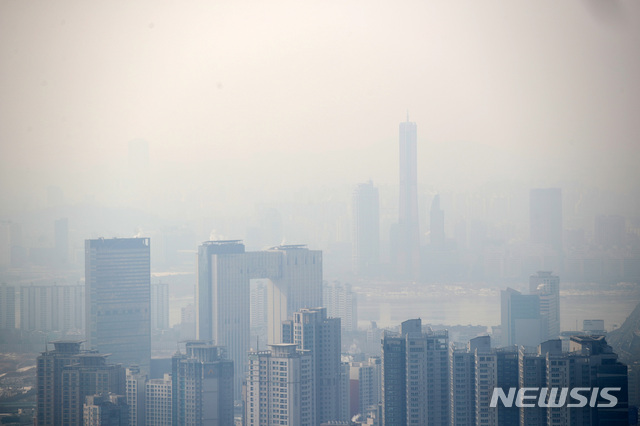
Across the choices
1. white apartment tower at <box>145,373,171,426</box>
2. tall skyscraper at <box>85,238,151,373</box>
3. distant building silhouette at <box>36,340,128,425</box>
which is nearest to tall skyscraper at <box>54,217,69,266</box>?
tall skyscraper at <box>85,238,151,373</box>

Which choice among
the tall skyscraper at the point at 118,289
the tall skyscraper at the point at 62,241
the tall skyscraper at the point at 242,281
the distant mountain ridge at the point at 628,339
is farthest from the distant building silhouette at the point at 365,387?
the tall skyscraper at the point at 62,241

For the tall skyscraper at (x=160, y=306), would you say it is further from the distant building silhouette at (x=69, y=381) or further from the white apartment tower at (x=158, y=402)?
the white apartment tower at (x=158, y=402)

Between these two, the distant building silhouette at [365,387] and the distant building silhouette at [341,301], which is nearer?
the distant building silhouette at [365,387]

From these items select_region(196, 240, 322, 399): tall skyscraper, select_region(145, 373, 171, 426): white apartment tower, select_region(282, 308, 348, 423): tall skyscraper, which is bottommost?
select_region(145, 373, 171, 426): white apartment tower

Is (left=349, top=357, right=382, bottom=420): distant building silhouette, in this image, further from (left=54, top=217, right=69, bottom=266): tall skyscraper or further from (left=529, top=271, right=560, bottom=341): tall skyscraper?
(left=54, top=217, right=69, bottom=266): tall skyscraper

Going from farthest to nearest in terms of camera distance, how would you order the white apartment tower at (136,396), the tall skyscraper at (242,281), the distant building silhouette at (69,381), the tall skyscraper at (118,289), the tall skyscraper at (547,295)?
1. the tall skyscraper at (242,281)
2. the tall skyscraper at (118,289)
3. the tall skyscraper at (547,295)
4. the distant building silhouette at (69,381)
5. the white apartment tower at (136,396)

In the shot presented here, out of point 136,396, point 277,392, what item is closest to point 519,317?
point 277,392

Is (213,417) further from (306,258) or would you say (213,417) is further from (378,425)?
(306,258)
